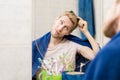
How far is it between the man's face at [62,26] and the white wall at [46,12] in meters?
0.02

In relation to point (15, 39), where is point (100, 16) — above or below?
above

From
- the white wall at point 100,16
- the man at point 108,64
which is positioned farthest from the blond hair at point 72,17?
the man at point 108,64

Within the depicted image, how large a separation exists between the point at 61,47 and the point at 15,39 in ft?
0.76

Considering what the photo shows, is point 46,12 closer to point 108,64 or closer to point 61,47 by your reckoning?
point 61,47

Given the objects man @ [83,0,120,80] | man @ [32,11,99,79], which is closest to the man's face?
man @ [32,11,99,79]

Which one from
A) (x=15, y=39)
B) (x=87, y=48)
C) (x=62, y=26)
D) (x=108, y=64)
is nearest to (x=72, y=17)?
(x=62, y=26)

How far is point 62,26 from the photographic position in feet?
3.97

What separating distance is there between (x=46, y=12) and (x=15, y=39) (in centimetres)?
20

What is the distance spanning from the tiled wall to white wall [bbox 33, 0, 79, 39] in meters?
0.03

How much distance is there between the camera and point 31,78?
119 cm

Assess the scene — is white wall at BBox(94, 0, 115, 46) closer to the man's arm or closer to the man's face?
the man's arm

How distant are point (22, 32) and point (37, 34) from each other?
73 mm

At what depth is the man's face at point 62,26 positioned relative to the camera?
1209 mm

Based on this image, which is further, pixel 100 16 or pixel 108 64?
pixel 100 16
